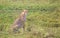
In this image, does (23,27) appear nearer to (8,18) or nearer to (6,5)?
(8,18)

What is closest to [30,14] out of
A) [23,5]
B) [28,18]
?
[28,18]

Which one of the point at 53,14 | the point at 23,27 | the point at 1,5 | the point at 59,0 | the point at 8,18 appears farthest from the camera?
the point at 59,0

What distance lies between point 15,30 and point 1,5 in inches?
113

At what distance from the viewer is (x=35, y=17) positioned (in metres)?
9.29

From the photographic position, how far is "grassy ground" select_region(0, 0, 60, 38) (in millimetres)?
7547

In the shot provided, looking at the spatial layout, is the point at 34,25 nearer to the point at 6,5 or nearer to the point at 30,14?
the point at 30,14

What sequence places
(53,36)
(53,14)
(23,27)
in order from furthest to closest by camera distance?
(53,14) < (23,27) < (53,36)

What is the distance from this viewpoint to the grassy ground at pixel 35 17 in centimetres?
755

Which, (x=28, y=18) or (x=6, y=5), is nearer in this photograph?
(x=28, y=18)

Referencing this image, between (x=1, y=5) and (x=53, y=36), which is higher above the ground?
(x=1, y=5)

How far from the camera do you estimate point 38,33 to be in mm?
7566

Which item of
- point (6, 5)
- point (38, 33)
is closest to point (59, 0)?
point (6, 5)

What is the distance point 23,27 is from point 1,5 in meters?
2.63

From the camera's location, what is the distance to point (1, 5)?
10352 millimetres
